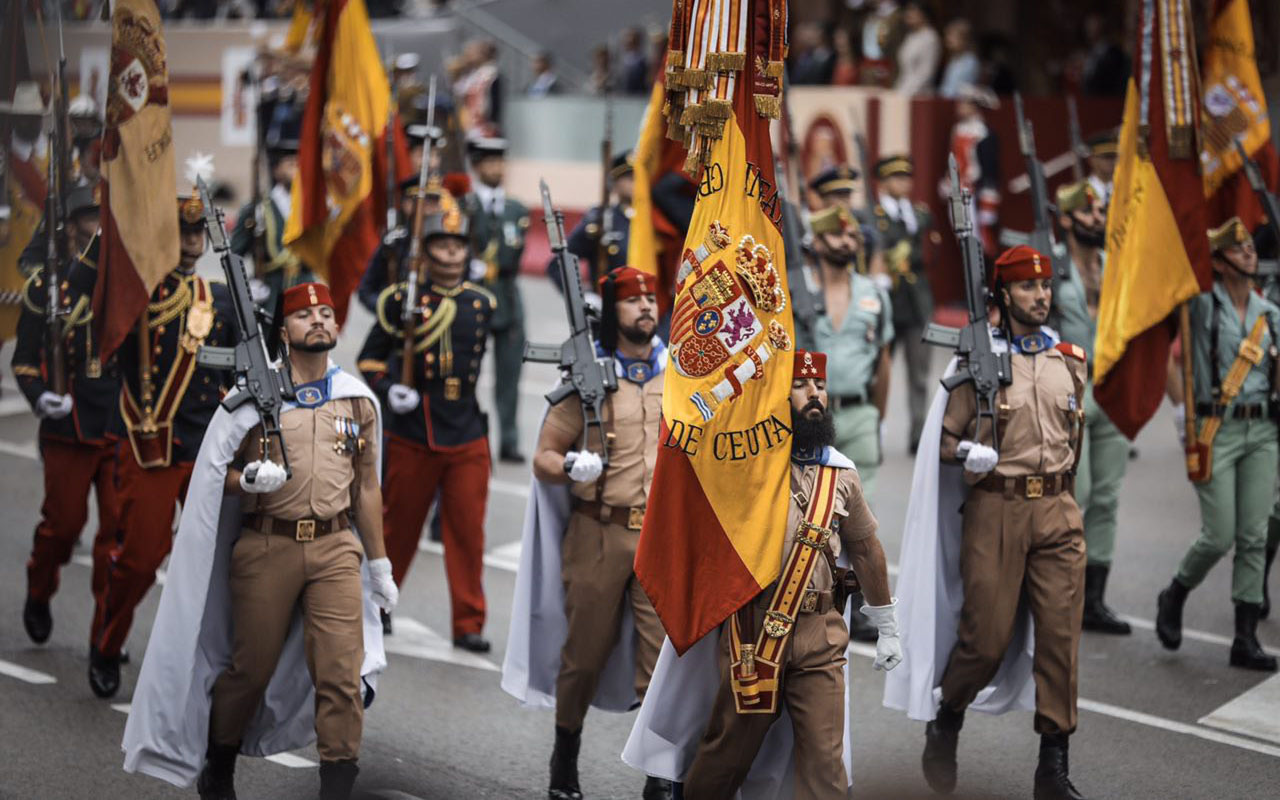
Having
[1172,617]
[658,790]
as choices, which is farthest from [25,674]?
[1172,617]

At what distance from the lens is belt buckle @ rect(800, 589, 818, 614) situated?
20.6 feet

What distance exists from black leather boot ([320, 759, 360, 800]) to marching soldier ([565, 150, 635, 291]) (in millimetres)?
6136

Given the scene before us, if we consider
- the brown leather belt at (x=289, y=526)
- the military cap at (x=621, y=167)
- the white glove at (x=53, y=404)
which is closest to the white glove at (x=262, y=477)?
the brown leather belt at (x=289, y=526)

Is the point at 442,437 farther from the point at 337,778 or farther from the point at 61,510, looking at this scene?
the point at 337,778

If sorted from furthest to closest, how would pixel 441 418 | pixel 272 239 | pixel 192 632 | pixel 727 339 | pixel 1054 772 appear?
pixel 272 239, pixel 441 418, pixel 1054 772, pixel 192 632, pixel 727 339

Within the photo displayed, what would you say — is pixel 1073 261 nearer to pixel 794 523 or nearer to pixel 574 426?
pixel 574 426

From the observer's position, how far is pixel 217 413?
730 centimetres

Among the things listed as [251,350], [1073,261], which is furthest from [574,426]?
[1073,261]

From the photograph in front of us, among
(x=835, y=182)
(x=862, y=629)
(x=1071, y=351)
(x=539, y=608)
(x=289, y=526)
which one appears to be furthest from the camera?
(x=835, y=182)

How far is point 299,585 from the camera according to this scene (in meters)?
7.24

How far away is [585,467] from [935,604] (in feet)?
5.45

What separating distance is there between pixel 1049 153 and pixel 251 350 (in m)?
14.6

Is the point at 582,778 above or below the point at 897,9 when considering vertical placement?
below

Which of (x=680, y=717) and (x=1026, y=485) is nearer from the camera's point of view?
(x=680, y=717)
